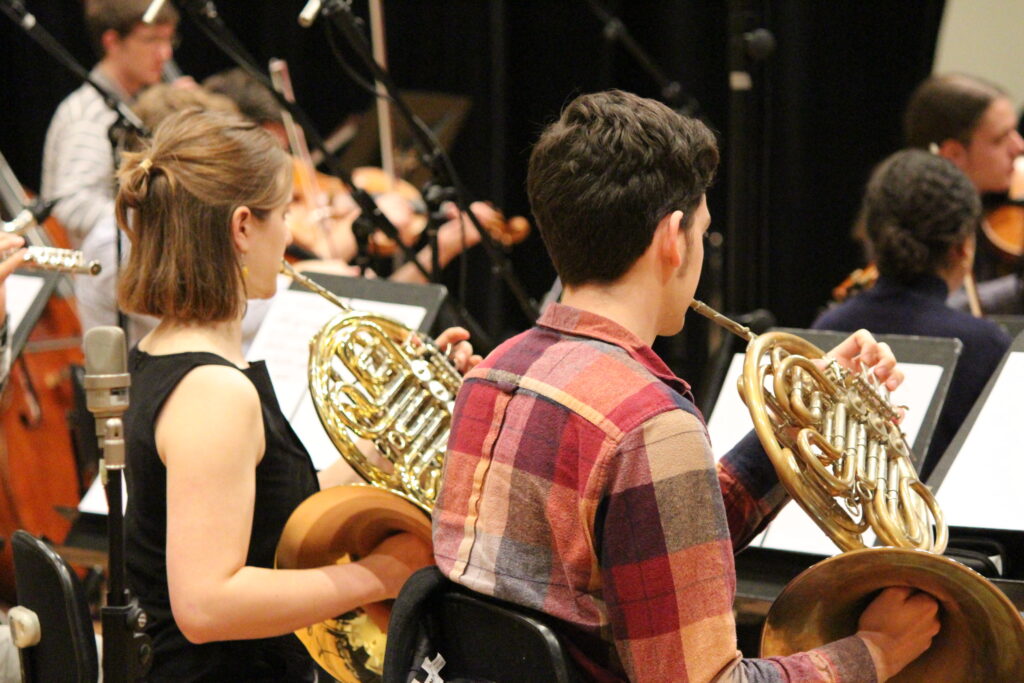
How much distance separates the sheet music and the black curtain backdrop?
177cm

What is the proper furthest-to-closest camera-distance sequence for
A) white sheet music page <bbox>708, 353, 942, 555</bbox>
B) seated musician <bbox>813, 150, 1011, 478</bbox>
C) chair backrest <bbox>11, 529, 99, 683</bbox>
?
seated musician <bbox>813, 150, 1011, 478</bbox> → white sheet music page <bbox>708, 353, 942, 555</bbox> → chair backrest <bbox>11, 529, 99, 683</bbox>

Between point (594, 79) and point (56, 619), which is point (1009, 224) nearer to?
point (594, 79)

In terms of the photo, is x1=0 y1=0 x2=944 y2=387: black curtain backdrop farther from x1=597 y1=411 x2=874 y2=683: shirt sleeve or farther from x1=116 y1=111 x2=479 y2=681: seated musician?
x1=597 y1=411 x2=874 y2=683: shirt sleeve

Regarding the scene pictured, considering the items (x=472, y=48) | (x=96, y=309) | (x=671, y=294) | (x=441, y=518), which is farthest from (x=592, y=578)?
(x=472, y=48)

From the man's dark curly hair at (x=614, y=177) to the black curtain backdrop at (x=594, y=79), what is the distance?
2.29 m

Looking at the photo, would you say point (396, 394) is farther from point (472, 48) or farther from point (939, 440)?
point (472, 48)

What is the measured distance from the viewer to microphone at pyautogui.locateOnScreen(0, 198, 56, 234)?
88.2 inches

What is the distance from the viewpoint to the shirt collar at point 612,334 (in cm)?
135

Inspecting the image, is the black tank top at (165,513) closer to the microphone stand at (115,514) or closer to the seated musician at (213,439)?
the seated musician at (213,439)

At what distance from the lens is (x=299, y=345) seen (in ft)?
8.49

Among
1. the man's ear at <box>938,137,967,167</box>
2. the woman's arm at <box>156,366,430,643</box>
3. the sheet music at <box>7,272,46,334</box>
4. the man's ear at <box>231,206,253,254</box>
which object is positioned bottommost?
the sheet music at <box>7,272,46,334</box>

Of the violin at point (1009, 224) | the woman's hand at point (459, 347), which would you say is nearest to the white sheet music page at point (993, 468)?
the woman's hand at point (459, 347)

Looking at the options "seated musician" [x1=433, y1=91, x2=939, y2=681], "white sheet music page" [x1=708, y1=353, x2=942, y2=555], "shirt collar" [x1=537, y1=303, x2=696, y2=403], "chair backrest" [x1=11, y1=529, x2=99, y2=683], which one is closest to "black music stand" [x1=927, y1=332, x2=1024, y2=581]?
"white sheet music page" [x1=708, y1=353, x2=942, y2=555]

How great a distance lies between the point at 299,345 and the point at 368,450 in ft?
2.52
